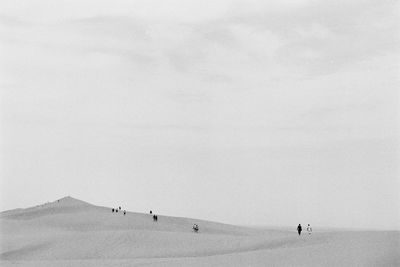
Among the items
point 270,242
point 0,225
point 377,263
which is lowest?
point 377,263

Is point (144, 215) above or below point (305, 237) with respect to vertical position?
above

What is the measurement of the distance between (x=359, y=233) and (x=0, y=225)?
107 feet

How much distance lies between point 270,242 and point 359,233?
524cm

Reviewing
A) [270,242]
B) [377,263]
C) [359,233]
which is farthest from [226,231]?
[377,263]

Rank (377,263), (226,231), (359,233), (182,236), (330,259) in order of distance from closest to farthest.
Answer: (377,263), (330,259), (359,233), (182,236), (226,231)

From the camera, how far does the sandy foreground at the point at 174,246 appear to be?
81.6 feet

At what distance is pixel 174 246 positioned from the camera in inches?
1296

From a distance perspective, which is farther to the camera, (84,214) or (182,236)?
(84,214)

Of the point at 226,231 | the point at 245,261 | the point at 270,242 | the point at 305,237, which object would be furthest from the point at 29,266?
the point at 226,231

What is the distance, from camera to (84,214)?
173 feet

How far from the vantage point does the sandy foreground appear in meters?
24.9

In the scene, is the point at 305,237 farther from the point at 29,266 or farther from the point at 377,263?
the point at 29,266

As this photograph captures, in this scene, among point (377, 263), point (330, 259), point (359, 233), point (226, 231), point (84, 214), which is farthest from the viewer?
point (84, 214)

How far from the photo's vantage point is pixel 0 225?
48.3 meters
